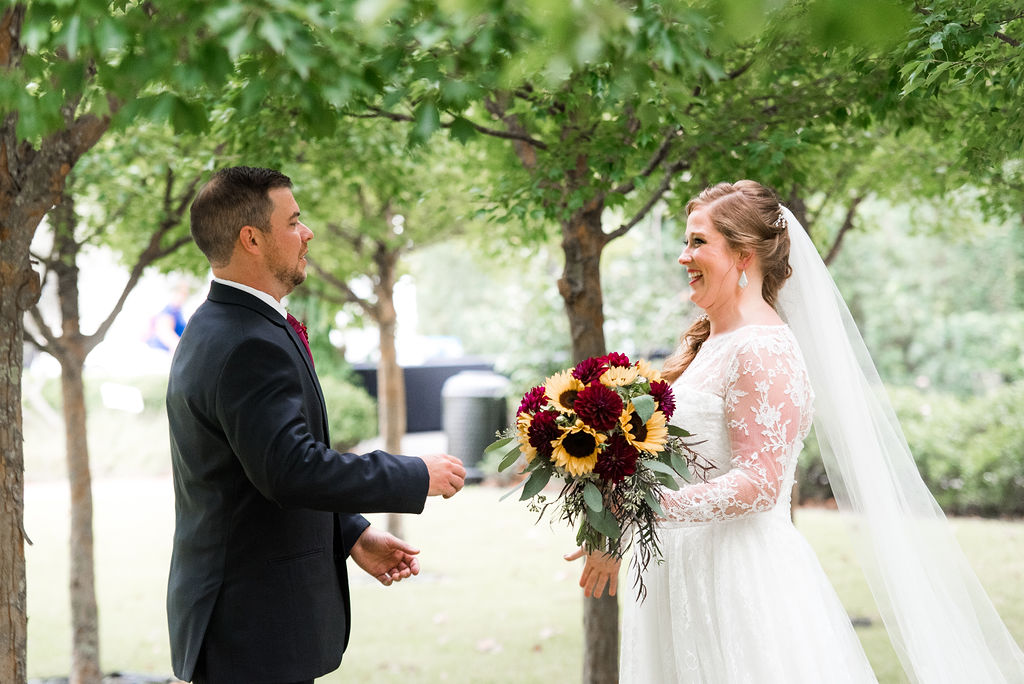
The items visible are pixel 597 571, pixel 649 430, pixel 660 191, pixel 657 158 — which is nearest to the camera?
pixel 649 430

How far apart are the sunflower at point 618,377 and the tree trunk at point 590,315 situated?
1.93 metres

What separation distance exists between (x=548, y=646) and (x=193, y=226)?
5078 mm

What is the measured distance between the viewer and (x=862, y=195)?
7176 mm

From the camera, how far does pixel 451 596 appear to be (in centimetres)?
862

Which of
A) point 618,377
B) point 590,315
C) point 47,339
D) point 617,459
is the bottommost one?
point 617,459

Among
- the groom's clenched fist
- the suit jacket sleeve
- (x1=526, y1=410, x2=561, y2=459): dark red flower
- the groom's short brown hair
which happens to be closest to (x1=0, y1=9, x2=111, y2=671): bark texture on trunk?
the groom's short brown hair

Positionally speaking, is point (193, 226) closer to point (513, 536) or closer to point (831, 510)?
point (513, 536)

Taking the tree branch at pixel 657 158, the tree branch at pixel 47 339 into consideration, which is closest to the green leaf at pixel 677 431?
the tree branch at pixel 657 158

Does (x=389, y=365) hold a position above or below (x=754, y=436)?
above

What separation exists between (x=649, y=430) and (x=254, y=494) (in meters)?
1.25

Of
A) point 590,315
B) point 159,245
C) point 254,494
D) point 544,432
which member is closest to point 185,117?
point 254,494

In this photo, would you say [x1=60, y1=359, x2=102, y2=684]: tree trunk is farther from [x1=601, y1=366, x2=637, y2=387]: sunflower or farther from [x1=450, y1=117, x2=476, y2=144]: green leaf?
[x1=601, y1=366, x2=637, y2=387]: sunflower

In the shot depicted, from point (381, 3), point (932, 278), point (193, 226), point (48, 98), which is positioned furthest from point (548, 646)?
point (932, 278)

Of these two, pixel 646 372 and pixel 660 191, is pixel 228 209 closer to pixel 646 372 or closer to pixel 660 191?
pixel 646 372
